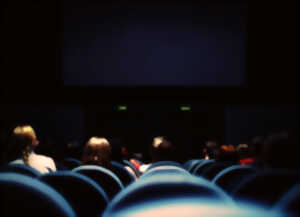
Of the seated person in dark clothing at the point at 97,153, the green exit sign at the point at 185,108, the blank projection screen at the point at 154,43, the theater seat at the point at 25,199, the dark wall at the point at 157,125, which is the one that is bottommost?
the dark wall at the point at 157,125

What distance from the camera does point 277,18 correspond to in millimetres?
10539

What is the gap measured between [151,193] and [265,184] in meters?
0.83

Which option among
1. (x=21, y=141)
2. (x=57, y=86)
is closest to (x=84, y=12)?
(x=57, y=86)

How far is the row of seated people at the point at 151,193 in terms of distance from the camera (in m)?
0.52

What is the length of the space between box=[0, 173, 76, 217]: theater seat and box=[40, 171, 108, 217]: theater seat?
765 millimetres

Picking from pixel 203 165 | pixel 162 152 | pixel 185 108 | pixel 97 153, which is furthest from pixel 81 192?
pixel 185 108

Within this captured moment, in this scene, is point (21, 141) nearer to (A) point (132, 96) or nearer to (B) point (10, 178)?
(B) point (10, 178)

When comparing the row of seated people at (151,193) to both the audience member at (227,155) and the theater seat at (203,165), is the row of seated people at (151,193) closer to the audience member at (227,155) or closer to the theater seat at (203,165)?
the theater seat at (203,165)

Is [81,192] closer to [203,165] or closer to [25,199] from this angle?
[25,199]

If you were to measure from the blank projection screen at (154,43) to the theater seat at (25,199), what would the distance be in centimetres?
975

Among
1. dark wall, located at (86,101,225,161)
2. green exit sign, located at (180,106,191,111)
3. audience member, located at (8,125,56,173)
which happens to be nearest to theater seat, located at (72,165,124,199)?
audience member, located at (8,125,56,173)

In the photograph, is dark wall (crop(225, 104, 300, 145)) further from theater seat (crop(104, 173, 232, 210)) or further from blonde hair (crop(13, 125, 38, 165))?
theater seat (crop(104, 173, 232, 210))

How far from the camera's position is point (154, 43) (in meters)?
10.5

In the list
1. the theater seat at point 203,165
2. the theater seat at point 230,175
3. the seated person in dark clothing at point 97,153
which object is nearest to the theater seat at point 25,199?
the theater seat at point 230,175
